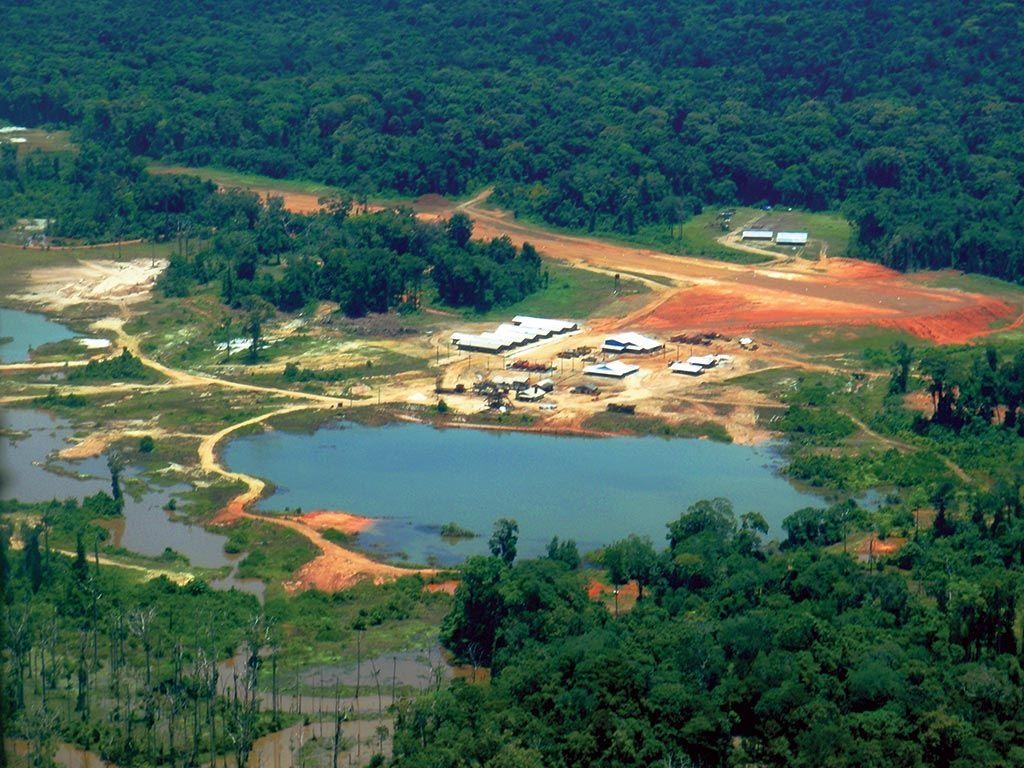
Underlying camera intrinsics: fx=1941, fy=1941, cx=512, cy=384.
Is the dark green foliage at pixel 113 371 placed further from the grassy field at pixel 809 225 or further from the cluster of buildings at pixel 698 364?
the grassy field at pixel 809 225

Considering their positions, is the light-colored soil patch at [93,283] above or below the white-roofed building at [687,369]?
below

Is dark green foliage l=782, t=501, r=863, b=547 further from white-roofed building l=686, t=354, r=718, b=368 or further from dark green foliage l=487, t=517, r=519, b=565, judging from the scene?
white-roofed building l=686, t=354, r=718, b=368

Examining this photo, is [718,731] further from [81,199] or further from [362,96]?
[362,96]

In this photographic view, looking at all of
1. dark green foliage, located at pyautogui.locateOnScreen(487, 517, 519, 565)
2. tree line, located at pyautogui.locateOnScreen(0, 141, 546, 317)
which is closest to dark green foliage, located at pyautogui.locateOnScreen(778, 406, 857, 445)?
dark green foliage, located at pyautogui.locateOnScreen(487, 517, 519, 565)

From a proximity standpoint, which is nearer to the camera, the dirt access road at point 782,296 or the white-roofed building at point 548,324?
the white-roofed building at point 548,324

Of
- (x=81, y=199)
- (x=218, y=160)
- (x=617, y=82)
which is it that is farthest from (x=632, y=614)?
(x=617, y=82)

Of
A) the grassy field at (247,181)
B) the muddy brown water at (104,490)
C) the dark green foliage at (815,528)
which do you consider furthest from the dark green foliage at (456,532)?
the grassy field at (247,181)

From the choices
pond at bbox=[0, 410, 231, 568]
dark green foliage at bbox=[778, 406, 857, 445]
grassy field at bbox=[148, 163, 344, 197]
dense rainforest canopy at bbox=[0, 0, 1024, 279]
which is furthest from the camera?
grassy field at bbox=[148, 163, 344, 197]
